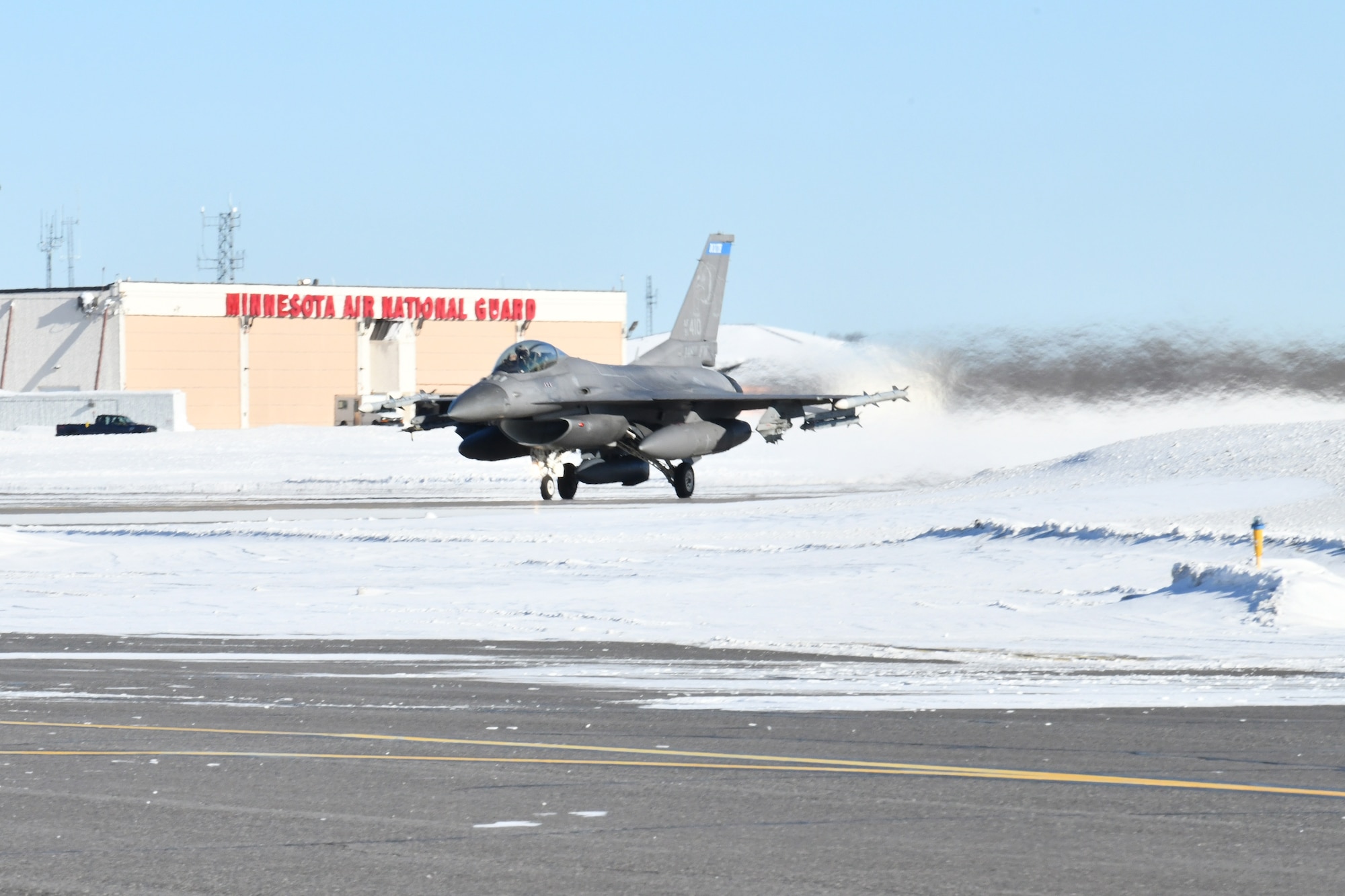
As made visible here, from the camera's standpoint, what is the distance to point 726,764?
29.3 feet

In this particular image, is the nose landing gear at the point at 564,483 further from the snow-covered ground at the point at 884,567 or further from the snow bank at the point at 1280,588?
the snow bank at the point at 1280,588

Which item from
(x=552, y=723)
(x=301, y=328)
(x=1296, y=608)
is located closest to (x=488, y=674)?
(x=552, y=723)

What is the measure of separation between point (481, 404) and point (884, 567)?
44.0 ft

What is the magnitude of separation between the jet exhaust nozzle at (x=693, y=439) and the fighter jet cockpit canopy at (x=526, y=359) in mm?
2840

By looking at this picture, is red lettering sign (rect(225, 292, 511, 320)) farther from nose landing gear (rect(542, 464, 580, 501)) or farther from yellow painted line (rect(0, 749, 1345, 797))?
yellow painted line (rect(0, 749, 1345, 797))

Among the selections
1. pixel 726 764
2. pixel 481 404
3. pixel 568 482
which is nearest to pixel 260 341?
pixel 568 482

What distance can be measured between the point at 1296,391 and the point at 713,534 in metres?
13.9

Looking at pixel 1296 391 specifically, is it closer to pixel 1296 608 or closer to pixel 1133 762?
pixel 1296 608

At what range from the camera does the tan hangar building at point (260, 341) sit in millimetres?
86250

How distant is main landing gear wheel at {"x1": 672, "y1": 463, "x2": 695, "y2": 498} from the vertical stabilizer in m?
4.12

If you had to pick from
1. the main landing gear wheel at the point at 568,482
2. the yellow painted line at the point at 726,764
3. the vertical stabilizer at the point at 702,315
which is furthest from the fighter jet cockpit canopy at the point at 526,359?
the yellow painted line at the point at 726,764

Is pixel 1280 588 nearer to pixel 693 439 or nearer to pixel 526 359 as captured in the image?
pixel 526 359

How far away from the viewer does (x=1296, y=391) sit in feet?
112

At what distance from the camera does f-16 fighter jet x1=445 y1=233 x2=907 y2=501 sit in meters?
34.8
